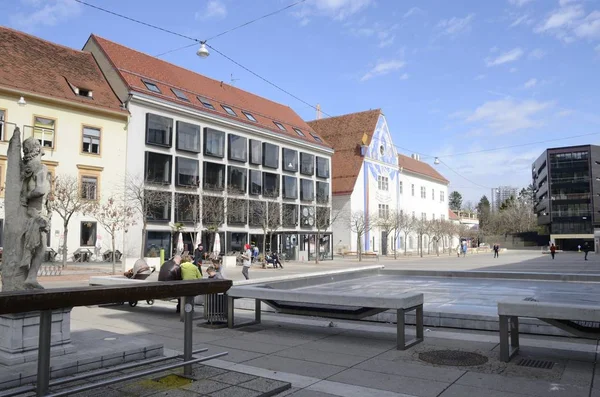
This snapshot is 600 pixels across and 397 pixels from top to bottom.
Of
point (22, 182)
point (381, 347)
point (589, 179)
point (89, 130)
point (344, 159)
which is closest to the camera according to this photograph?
point (22, 182)

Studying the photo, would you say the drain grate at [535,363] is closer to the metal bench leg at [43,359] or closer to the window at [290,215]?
the metal bench leg at [43,359]

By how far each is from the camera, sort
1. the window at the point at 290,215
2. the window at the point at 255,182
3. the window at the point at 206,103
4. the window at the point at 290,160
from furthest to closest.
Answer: the window at the point at 290,160 → the window at the point at 290,215 → the window at the point at 255,182 → the window at the point at 206,103

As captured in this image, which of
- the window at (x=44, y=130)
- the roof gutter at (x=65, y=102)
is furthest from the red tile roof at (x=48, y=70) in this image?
the window at (x=44, y=130)

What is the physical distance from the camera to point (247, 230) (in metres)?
44.5

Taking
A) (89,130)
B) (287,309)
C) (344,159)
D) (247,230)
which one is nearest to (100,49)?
(89,130)

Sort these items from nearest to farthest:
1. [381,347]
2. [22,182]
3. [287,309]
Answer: [22,182] → [381,347] → [287,309]

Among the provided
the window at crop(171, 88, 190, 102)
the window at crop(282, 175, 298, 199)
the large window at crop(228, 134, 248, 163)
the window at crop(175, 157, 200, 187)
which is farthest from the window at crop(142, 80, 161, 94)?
the window at crop(282, 175, 298, 199)

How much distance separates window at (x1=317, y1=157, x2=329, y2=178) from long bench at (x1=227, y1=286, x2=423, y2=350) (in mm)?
45181

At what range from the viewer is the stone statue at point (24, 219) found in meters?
6.62

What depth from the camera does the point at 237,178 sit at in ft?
146

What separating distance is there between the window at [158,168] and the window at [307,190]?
57.0ft

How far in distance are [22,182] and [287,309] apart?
4.91m

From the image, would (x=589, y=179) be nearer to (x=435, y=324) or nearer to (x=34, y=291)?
(x=435, y=324)

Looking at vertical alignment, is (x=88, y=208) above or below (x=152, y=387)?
above
